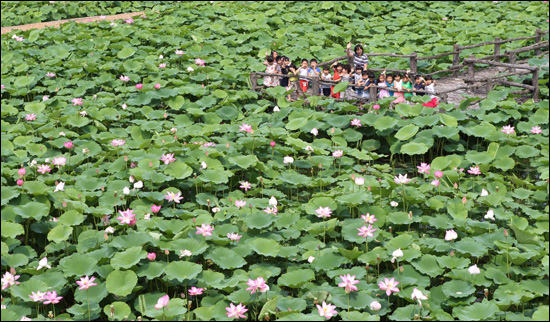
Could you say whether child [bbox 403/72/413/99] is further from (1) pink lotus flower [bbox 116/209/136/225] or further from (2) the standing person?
(1) pink lotus flower [bbox 116/209/136/225]

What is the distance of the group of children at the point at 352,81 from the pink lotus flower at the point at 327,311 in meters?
3.77

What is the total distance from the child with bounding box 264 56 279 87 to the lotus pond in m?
0.29

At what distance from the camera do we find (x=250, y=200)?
4777mm

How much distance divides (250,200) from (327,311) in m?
1.50

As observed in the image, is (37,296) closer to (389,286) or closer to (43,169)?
(43,169)

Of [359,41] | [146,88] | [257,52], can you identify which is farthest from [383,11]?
[146,88]

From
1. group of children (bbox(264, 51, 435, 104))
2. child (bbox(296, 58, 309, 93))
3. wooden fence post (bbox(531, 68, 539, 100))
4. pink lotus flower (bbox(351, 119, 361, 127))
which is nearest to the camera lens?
pink lotus flower (bbox(351, 119, 361, 127))

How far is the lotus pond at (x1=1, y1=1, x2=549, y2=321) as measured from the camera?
3699 mm

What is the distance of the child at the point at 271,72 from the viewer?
7.71 metres

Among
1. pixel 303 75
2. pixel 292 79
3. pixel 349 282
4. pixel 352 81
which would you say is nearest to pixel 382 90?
pixel 352 81

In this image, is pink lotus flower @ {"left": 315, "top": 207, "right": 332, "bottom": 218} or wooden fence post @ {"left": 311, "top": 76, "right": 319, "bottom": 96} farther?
wooden fence post @ {"left": 311, "top": 76, "right": 319, "bottom": 96}

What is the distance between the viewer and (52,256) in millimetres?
4277

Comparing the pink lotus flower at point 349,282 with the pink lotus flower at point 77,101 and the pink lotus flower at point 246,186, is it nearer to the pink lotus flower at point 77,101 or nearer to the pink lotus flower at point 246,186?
the pink lotus flower at point 246,186

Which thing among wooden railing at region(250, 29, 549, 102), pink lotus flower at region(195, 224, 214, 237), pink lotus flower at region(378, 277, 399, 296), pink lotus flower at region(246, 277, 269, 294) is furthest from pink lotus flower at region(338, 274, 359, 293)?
wooden railing at region(250, 29, 549, 102)
